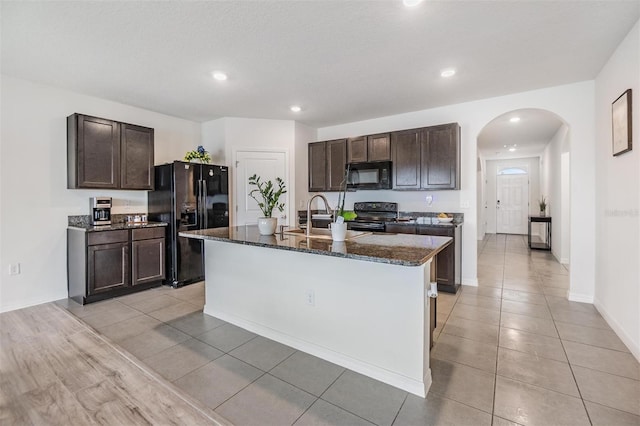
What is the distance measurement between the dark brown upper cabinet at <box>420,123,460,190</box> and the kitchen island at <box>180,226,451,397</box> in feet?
6.59

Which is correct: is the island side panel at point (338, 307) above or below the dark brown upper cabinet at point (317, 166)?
below

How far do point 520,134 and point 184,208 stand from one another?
6.66 meters

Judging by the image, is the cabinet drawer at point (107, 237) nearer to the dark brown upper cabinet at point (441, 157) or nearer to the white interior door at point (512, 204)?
the dark brown upper cabinet at point (441, 157)

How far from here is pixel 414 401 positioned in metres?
1.77

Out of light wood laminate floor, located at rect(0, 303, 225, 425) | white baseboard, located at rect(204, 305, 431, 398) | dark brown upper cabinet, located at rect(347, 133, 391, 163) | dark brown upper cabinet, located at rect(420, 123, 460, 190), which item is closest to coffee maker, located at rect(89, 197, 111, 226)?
light wood laminate floor, located at rect(0, 303, 225, 425)

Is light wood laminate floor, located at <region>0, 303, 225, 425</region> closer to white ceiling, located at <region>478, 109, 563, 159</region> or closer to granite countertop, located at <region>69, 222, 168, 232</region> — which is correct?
granite countertop, located at <region>69, 222, 168, 232</region>

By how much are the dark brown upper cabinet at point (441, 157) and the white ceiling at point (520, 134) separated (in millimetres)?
604

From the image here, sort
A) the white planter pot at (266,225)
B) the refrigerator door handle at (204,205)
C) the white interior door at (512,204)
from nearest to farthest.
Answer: the white planter pot at (266,225)
the refrigerator door handle at (204,205)
the white interior door at (512,204)

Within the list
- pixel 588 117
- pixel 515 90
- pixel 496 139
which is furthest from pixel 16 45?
pixel 496 139

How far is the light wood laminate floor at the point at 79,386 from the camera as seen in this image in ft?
5.46

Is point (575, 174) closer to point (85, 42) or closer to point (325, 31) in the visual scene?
point (325, 31)

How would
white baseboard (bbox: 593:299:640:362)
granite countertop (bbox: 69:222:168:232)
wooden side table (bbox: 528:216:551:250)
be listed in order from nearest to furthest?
white baseboard (bbox: 593:299:640:362)
granite countertop (bbox: 69:222:168:232)
wooden side table (bbox: 528:216:551:250)

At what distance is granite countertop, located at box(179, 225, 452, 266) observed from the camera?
169 cm

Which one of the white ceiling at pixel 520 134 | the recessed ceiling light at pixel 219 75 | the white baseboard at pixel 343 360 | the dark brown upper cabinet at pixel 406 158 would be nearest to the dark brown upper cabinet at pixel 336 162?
the dark brown upper cabinet at pixel 406 158
